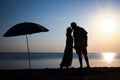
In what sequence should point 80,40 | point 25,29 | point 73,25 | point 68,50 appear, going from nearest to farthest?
1. point 25,29
2. point 73,25
3. point 80,40
4. point 68,50

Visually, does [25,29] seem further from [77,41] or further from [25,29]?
[77,41]

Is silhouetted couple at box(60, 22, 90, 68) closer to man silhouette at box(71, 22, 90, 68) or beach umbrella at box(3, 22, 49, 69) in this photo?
man silhouette at box(71, 22, 90, 68)

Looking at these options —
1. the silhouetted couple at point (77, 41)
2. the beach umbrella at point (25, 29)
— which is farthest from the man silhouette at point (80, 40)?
the beach umbrella at point (25, 29)

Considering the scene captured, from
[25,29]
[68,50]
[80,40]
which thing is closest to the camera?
[25,29]

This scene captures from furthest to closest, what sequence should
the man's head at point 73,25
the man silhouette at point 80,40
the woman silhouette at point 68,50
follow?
the woman silhouette at point 68,50
the man silhouette at point 80,40
the man's head at point 73,25

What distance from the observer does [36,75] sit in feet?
54.0

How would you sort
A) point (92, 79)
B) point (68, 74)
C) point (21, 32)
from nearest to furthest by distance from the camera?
point (92, 79) < point (68, 74) < point (21, 32)

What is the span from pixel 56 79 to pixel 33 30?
4.56 m

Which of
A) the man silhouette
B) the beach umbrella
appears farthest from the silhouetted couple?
the beach umbrella

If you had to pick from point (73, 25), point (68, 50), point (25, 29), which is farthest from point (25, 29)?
point (68, 50)

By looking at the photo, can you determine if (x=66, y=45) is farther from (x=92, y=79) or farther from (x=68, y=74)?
(x=92, y=79)

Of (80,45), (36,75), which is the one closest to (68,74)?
(36,75)

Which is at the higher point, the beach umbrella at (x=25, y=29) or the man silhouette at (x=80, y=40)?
the beach umbrella at (x=25, y=29)

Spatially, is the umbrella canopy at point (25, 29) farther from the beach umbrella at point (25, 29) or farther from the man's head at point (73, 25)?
the man's head at point (73, 25)
